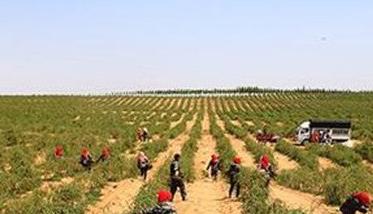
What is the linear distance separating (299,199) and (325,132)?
2401 cm

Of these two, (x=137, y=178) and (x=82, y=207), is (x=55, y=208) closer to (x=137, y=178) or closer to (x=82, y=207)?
(x=82, y=207)

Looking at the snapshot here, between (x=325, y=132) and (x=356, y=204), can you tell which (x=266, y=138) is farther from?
(x=356, y=204)

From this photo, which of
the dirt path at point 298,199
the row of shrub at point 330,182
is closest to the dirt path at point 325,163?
the row of shrub at point 330,182

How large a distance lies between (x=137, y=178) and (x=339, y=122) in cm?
2248

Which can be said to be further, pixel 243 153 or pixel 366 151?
pixel 243 153

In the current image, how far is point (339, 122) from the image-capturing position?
46750 millimetres

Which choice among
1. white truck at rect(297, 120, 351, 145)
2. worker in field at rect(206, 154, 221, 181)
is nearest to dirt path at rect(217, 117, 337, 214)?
worker in field at rect(206, 154, 221, 181)

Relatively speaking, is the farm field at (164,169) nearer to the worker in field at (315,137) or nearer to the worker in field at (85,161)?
the worker in field at (85,161)

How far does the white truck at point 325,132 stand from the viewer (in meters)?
46.3

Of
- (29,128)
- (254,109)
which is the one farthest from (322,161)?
(254,109)

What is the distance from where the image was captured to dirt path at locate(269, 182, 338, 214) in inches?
832

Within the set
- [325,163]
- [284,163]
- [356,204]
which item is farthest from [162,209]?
[325,163]

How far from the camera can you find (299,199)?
76.4 feet

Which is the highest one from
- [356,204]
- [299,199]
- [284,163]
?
[356,204]
